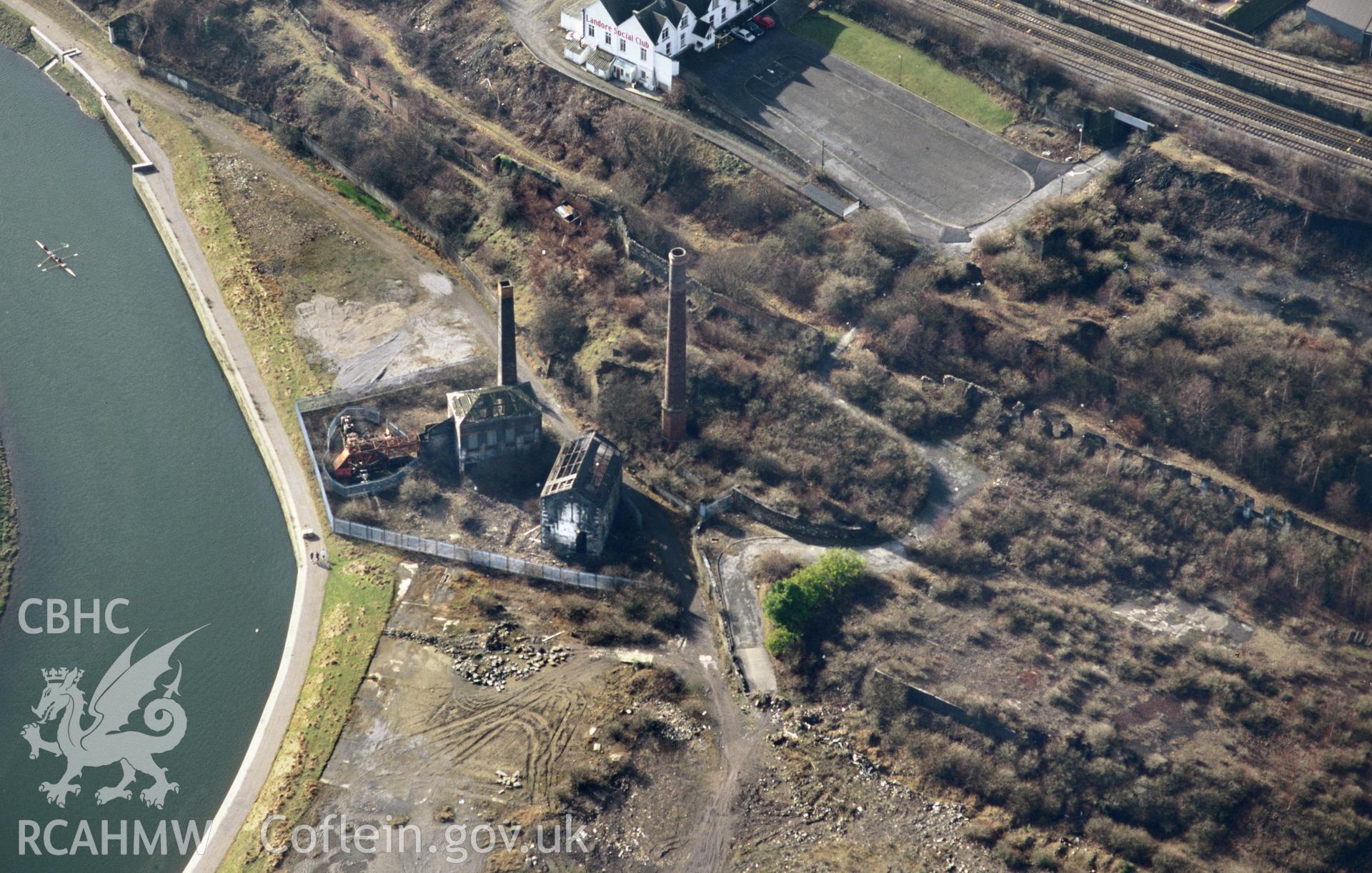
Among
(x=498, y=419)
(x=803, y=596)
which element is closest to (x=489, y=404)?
(x=498, y=419)

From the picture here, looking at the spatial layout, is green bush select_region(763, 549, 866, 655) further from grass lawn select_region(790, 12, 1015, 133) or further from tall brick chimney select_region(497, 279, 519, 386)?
grass lawn select_region(790, 12, 1015, 133)

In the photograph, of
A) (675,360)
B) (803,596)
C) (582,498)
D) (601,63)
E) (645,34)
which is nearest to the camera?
(803,596)

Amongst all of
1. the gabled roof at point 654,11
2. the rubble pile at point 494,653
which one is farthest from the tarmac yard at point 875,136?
the rubble pile at point 494,653

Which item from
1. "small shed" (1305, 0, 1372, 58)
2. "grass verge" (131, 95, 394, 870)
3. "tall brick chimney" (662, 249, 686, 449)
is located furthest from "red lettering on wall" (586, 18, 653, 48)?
"small shed" (1305, 0, 1372, 58)

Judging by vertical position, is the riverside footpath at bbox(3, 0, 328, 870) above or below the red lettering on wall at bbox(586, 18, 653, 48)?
below

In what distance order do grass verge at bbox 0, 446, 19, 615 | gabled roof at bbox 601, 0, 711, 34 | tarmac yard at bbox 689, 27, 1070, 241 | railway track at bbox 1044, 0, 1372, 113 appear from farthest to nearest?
gabled roof at bbox 601, 0, 711, 34 < tarmac yard at bbox 689, 27, 1070, 241 < railway track at bbox 1044, 0, 1372, 113 < grass verge at bbox 0, 446, 19, 615

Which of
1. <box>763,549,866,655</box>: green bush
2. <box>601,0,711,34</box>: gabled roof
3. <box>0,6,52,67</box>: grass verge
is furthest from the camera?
<box>0,6,52,67</box>: grass verge

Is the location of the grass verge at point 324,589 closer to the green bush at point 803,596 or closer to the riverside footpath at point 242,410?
the riverside footpath at point 242,410

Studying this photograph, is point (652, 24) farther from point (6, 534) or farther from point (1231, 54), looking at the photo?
point (6, 534)
